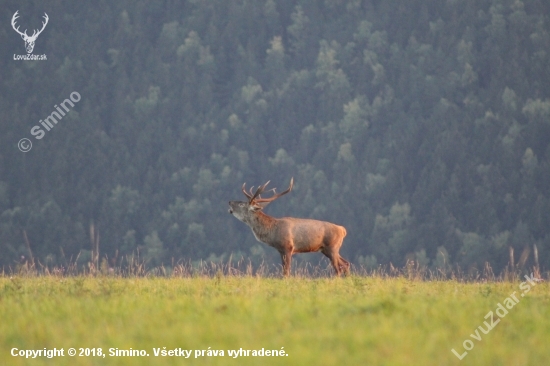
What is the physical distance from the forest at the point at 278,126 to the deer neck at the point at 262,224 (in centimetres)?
4280

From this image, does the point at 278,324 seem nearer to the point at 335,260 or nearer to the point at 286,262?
the point at 286,262

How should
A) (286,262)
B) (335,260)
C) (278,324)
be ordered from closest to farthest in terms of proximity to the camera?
1. (278,324)
2. (286,262)
3. (335,260)

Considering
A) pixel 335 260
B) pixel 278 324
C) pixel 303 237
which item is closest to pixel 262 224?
pixel 303 237

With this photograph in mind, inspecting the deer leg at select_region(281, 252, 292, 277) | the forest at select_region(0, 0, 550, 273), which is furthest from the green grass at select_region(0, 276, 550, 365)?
the forest at select_region(0, 0, 550, 273)

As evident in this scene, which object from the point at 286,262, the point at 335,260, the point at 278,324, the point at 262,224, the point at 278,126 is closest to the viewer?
the point at 278,324

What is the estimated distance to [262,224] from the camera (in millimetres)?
19375

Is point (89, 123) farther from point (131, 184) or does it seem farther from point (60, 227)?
point (60, 227)

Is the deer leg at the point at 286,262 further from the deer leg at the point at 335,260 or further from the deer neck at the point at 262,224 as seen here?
the deer leg at the point at 335,260

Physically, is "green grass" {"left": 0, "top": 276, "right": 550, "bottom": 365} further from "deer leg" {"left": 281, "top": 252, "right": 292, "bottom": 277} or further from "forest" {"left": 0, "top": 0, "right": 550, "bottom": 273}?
"forest" {"left": 0, "top": 0, "right": 550, "bottom": 273}

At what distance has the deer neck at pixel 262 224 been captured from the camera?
19234 millimetres

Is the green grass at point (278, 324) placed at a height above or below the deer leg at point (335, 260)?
above

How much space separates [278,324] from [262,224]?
9294 mm

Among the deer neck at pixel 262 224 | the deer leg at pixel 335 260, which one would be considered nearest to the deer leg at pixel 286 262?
the deer neck at pixel 262 224

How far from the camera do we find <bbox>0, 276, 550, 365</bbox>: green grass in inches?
348
